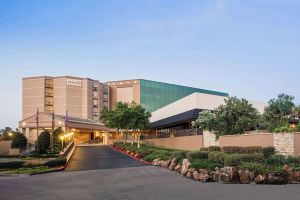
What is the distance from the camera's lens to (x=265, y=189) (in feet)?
53.0

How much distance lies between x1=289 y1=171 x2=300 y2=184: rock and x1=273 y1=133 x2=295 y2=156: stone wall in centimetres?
836

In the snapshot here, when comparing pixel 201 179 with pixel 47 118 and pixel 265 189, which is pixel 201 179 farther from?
pixel 47 118

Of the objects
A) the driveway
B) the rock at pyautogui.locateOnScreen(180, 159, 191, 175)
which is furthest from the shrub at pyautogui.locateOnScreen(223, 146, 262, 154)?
the driveway

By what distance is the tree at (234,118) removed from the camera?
34781 millimetres

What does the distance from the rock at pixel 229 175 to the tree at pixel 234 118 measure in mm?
16308

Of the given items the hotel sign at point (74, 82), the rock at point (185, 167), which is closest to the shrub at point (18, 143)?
the rock at point (185, 167)

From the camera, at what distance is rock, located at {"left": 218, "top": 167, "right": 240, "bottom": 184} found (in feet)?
60.4

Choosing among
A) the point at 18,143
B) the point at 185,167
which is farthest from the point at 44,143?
the point at 185,167

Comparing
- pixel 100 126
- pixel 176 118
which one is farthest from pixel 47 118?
pixel 176 118

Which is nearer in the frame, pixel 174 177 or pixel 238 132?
pixel 174 177

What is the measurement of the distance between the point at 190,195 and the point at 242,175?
4.44 m

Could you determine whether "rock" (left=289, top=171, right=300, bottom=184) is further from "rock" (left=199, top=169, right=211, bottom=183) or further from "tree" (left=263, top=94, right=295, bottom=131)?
"tree" (left=263, top=94, right=295, bottom=131)

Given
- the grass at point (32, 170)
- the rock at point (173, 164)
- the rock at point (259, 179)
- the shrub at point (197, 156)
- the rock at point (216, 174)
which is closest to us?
the rock at point (259, 179)

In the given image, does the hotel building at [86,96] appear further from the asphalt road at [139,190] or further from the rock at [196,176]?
the rock at [196,176]
